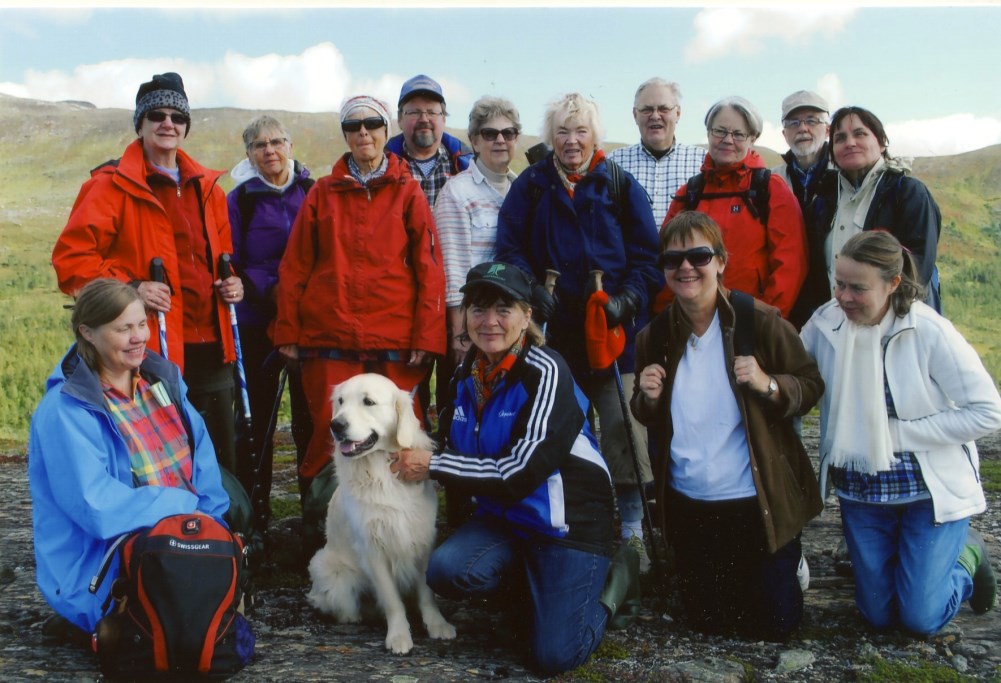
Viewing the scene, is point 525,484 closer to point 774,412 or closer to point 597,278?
point 774,412

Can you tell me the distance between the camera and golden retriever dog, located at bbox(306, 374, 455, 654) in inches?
174

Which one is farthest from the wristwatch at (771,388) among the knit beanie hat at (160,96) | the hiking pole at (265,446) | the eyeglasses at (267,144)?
the eyeglasses at (267,144)

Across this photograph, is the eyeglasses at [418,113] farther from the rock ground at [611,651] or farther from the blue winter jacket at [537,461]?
the rock ground at [611,651]

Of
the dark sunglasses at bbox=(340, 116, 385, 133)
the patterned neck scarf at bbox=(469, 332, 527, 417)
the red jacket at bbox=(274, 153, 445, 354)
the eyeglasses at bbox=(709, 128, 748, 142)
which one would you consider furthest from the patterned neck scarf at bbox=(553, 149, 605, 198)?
the patterned neck scarf at bbox=(469, 332, 527, 417)

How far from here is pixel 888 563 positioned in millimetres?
4477

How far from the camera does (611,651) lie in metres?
4.30

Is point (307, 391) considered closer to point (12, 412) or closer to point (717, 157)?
point (717, 157)

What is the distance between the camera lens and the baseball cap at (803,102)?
263 inches

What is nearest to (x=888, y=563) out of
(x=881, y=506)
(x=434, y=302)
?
(x=881, y=506)

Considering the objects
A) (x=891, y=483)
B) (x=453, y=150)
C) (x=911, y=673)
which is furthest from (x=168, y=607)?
(x=453, y=150)

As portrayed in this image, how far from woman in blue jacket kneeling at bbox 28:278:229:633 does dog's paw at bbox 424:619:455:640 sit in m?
1.49

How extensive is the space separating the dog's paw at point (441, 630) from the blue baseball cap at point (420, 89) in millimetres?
4177

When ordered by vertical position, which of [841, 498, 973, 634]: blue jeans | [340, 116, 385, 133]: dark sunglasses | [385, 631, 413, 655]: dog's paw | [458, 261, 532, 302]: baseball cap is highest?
[340, 116, 385, 133]: dark sunglasses

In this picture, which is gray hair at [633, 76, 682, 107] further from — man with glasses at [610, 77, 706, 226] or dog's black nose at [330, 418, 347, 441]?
dog's black nose at [330, 418, 347, 441]
